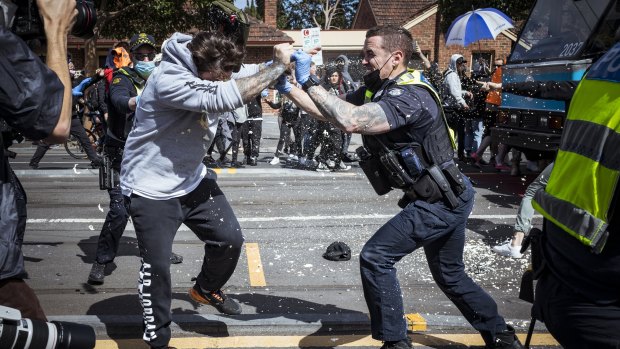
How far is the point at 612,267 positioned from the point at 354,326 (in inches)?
95.4

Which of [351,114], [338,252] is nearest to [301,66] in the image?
[351,114]

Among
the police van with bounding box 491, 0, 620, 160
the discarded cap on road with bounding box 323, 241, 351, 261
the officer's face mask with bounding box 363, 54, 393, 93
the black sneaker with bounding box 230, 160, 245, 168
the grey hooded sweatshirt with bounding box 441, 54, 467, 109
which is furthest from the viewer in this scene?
the black sneaker with bounding box 230, 160, 245, 168

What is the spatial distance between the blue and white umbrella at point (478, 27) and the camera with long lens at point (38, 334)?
12.6m

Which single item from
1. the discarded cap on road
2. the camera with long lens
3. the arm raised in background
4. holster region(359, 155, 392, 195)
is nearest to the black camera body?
the arm raised in background

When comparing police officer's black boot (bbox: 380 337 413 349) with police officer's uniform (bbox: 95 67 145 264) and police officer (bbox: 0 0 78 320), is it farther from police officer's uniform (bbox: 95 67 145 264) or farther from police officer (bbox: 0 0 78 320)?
police officer's uniform (bbox: 95 67 145 264)

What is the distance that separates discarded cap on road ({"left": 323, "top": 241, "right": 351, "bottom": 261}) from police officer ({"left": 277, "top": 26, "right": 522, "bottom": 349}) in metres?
2.19

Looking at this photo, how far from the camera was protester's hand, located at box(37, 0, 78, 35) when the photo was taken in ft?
7.42

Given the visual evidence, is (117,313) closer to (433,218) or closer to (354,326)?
(354,326)

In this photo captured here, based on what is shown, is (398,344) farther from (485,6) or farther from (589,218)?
(485,6)

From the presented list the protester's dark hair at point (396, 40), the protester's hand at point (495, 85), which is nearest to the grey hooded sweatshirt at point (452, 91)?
the protester's hand at point (495, 85)

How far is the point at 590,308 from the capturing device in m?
2.16

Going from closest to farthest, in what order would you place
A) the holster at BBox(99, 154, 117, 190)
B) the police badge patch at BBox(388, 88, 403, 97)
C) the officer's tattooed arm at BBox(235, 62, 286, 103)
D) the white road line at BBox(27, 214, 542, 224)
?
the officer's tattooed arm at BBox(235, 62, 286, 103)
the police badge patch at BBox(388, 88, 403, 97)
the holster at BBox(99, 154, 117, 190)
the white road line at BBox(27, 214, 542, 224)

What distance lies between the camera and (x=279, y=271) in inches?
228

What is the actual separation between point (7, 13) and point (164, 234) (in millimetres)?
1811
